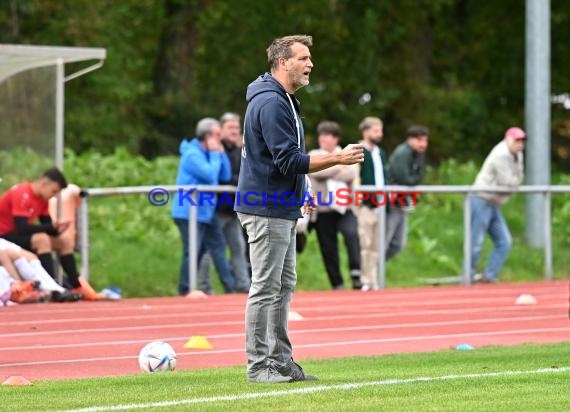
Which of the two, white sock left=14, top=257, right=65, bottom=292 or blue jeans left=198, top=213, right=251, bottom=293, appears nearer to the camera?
white sock left=14, top=257, right=65, bottom=292

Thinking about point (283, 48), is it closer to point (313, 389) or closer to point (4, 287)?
point (313, 389)

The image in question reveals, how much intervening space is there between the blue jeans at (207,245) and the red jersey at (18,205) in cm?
194

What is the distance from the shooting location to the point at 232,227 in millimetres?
18250

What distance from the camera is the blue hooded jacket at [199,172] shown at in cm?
1773

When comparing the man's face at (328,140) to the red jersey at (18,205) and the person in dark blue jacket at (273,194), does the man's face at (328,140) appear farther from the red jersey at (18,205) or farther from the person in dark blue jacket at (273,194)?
the person in dark blue jacket at (273,194)

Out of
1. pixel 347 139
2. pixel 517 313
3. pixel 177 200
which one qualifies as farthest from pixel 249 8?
pixel 517 313

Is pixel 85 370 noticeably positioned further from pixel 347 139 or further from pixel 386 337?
pixel 347 139

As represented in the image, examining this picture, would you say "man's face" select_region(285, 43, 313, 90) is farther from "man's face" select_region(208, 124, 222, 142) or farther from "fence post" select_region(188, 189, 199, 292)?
"fence post" select_region(188, 189, 199, 292)

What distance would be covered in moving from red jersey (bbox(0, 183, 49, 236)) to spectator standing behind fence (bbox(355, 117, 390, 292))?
13.9ft

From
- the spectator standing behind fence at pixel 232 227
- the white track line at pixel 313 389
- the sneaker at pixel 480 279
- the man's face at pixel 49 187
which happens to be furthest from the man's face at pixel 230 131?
the white track line at pixel 313 389

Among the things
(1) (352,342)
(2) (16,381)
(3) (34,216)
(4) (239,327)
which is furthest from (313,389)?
(3) (34,216)

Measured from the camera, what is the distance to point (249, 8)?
39562mm

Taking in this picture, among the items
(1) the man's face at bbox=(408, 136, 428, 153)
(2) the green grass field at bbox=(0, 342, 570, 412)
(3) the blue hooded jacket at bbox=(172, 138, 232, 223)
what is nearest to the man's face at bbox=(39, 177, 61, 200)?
(3) the blue hooded jacket at bbox=(172, 138, 232, 223)

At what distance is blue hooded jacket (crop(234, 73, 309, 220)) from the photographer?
29.8 ft
